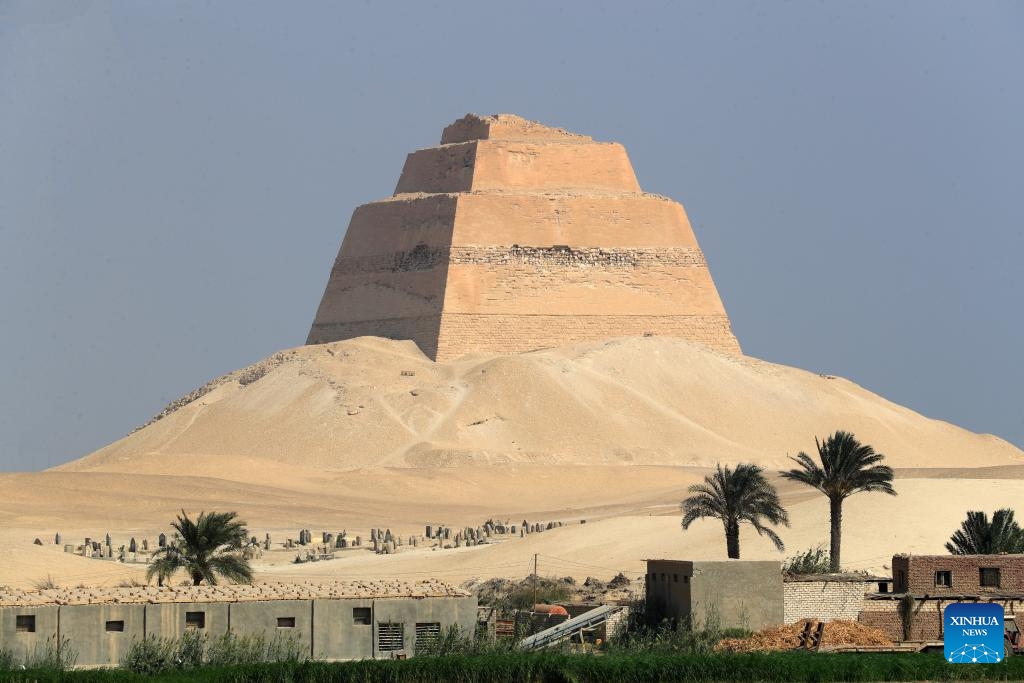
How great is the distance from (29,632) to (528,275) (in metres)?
57.2

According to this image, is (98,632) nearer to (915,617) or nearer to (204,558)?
(204,558)

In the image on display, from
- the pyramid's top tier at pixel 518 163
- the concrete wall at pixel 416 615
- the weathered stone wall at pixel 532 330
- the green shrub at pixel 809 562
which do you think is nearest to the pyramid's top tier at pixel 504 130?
the pyramid's top tier at pixel 518 163

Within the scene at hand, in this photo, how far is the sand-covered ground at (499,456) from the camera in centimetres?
4741

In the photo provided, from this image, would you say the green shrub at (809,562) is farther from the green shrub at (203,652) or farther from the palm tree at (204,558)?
the green shrub at (203,652)

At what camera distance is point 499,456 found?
7531 centimetres

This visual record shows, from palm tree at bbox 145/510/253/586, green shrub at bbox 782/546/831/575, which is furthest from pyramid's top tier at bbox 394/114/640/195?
palm tree at bbox 145/510/253/586

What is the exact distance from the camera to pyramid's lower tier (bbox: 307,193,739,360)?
85.9 m

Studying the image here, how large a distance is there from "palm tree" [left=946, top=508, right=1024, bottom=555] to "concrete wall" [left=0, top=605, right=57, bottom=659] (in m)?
15.7

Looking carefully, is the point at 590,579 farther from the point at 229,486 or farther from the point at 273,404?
the point at 273,404

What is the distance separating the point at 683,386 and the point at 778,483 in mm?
21059

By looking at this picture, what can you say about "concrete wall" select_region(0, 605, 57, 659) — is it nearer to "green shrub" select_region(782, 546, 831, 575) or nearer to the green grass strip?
the green grass strip

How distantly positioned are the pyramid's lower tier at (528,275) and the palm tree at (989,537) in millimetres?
46654

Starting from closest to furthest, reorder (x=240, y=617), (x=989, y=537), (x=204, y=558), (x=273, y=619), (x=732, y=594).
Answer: (x=240, y=617), (x=273, y=619), (x=732, y=594), (x=204, y=558), (x=989, y=537)

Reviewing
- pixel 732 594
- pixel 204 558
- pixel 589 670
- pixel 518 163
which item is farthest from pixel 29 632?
pixel 518 163
